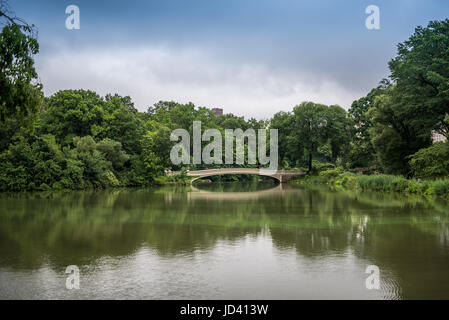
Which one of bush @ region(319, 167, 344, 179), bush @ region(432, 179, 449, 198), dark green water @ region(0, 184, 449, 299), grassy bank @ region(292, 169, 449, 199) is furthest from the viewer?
bush @ region(319, 167, 344, 179)

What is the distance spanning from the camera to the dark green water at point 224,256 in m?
6.21

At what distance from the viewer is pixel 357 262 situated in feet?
25.8

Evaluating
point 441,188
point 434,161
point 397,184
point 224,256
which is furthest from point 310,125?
point 224,256

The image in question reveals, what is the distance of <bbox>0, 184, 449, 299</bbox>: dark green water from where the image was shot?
6207mm

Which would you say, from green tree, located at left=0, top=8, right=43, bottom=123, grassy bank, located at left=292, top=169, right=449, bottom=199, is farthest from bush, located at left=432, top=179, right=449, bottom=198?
green tree, located at left=0, top=8, right=43, bottom=123

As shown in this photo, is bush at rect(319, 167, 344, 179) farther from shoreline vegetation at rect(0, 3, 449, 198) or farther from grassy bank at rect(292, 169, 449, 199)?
grassy bank at rect(292, 169, 449, 199)

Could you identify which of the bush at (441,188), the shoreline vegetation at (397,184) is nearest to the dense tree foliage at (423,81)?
the shoreline vegetation at (397,184)

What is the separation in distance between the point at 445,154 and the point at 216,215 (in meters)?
16.4

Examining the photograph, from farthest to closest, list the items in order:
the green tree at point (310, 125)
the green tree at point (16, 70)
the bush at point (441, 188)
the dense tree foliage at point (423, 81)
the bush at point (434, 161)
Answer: the green tree at point (310, 125), the dense tree foliage at point (423, 81), the bush at point (434, 161), the bush at point (441, 188), the green tree at point (16, 70)

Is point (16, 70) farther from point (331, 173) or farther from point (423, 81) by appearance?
point (331, 173)

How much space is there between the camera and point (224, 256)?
8500 millimetres

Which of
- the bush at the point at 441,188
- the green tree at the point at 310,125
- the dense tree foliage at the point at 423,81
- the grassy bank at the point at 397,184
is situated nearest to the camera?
the bush at the point at 441,188

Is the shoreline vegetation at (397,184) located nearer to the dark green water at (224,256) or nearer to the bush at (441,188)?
the bush at (441,188)

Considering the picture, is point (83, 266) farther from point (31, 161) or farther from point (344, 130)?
point (344, 130)
